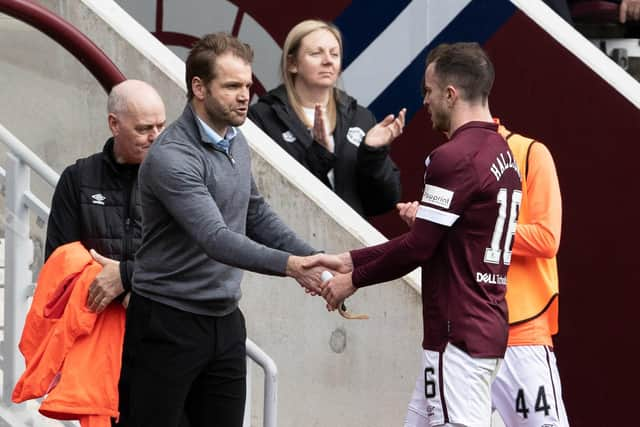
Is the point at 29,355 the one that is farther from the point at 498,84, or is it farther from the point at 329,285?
the point at 498,84

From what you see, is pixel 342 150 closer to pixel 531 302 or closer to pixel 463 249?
pixel 531 302

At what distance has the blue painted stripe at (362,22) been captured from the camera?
7.84 meters

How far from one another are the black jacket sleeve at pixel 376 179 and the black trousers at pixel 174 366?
134 cm

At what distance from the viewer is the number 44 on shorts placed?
536 centimetres

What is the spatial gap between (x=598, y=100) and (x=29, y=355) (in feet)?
11.3

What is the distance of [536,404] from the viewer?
5371mm

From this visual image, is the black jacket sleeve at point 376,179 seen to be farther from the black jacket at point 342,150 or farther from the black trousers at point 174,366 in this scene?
the black trousers at point 174,366

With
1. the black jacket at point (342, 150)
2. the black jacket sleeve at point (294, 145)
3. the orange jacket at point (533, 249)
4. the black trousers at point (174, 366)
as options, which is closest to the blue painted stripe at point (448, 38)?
the black jacket at point (342, 150)

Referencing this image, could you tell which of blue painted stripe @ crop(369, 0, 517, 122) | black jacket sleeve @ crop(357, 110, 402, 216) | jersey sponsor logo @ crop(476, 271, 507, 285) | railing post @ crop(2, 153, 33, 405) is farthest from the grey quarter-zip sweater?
blue painted stripe @ crop(369, 0, 517, 122)

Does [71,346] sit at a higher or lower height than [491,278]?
lower

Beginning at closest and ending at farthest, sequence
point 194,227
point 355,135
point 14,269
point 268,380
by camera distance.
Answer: point 194,227
point 268,380
point 14,269
point 355,135

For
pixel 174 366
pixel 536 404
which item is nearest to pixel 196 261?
pixel 174 366

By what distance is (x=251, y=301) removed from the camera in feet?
20.5

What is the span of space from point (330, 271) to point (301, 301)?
0.95 m
